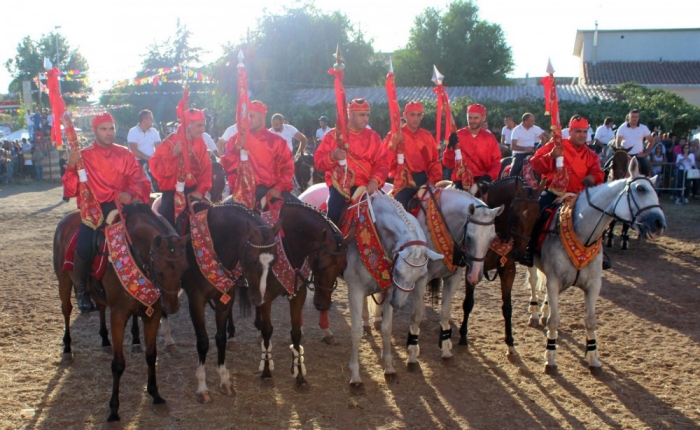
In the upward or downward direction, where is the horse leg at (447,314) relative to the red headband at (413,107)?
downward

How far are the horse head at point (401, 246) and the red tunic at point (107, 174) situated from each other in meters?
2.38

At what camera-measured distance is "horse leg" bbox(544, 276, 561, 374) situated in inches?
263

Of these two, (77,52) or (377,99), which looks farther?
(77,52)

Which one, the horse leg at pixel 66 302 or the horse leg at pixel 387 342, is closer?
the horse leg at pixel 387 342

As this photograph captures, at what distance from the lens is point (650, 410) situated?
5.70 meters

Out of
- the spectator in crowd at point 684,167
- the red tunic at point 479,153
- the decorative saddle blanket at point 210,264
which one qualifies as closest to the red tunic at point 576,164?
the red tunic at point 479,153

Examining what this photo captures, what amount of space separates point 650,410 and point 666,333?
2.55 metres

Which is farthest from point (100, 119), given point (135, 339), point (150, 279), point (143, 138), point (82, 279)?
point (143, 138)

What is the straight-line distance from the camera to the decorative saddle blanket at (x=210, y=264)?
583cm

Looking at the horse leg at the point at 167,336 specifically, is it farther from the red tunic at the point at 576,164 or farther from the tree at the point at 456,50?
the tree at the point at 456,50

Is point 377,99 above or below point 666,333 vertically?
above

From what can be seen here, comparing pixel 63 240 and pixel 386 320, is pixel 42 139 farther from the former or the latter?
pixel 386 320

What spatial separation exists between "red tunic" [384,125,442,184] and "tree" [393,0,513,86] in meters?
45.4

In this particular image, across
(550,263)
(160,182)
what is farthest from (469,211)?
(160,182)
